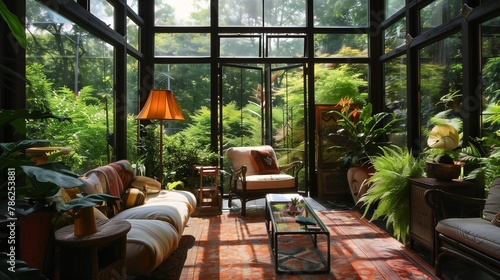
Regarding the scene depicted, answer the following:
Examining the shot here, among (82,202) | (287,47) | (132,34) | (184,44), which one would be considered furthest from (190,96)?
(82,202)

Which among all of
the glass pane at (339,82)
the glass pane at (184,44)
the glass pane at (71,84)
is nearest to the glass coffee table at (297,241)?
the glass pane at (71,84)

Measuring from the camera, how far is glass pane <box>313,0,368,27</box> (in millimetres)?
6336

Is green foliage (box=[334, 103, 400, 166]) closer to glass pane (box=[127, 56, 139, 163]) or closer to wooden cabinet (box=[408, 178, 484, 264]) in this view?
wooden cabinet (box=[408, 178, 484, 264])

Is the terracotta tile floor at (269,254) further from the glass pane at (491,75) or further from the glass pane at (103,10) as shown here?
the glass pane at (103,10)

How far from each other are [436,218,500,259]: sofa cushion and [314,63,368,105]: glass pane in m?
3.73

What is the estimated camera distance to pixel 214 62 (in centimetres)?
620

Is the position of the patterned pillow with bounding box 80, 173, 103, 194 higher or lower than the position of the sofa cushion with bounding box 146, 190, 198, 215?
higher

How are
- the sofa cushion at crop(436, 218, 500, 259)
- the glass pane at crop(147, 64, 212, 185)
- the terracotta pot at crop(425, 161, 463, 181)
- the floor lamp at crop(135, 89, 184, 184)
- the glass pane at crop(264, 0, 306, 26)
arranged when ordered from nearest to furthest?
1. the sofa cushion at crop(436, 218, 500, 259)
2. the terracotta pot at crop(425, 161, 463, 181)
3. the floor lamp at crop(135, 89, 184, 184)
4. the glass pane at crop(147, 64, 212, 185)
5. the glass pane at crop(264, 0, 306, 26)

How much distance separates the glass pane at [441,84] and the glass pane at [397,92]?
0.48 metres

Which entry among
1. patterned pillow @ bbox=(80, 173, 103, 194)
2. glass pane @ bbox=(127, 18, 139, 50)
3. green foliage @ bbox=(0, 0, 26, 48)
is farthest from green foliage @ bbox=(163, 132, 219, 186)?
green foliage @ bbox=(0, 0, 26, 48)

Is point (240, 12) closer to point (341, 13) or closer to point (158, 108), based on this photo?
point (341, 13)

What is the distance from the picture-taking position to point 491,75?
3.58 m

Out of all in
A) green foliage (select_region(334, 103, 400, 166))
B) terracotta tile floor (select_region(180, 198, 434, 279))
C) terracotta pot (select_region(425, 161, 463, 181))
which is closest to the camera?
terracotta tile floor (select_region(180, 198, 434, 279))

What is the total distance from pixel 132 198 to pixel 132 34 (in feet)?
9.51
